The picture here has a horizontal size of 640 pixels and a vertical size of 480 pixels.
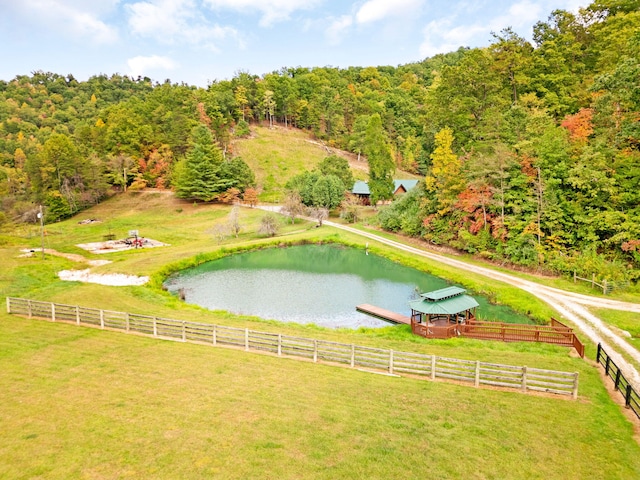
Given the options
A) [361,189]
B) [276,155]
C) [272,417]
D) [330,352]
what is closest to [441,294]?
[330,352]

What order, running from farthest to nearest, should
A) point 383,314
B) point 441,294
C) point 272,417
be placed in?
1. point 383,314
2. point 441,294
3. point 272,417

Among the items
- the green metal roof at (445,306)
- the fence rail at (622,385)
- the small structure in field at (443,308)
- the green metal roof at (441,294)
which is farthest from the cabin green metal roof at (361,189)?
the fence rail at (622,385)

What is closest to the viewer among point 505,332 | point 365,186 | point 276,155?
point 505,332

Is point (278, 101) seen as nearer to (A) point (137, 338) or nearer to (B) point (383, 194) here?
(B) point (383, 194)

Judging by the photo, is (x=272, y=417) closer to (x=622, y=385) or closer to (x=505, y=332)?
(x=622, y=385)

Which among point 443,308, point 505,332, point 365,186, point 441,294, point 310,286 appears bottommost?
point 310,286

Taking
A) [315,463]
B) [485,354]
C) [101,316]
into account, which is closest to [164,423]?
[315,463]

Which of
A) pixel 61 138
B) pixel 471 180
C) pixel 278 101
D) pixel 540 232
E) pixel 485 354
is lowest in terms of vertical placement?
pixel 485 354

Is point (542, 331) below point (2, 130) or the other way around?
below

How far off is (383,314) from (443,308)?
5.86m

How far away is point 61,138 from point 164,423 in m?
72.8

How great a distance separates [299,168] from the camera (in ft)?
283

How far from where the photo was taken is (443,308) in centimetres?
2342

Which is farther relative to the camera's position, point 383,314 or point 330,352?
point 383,314
